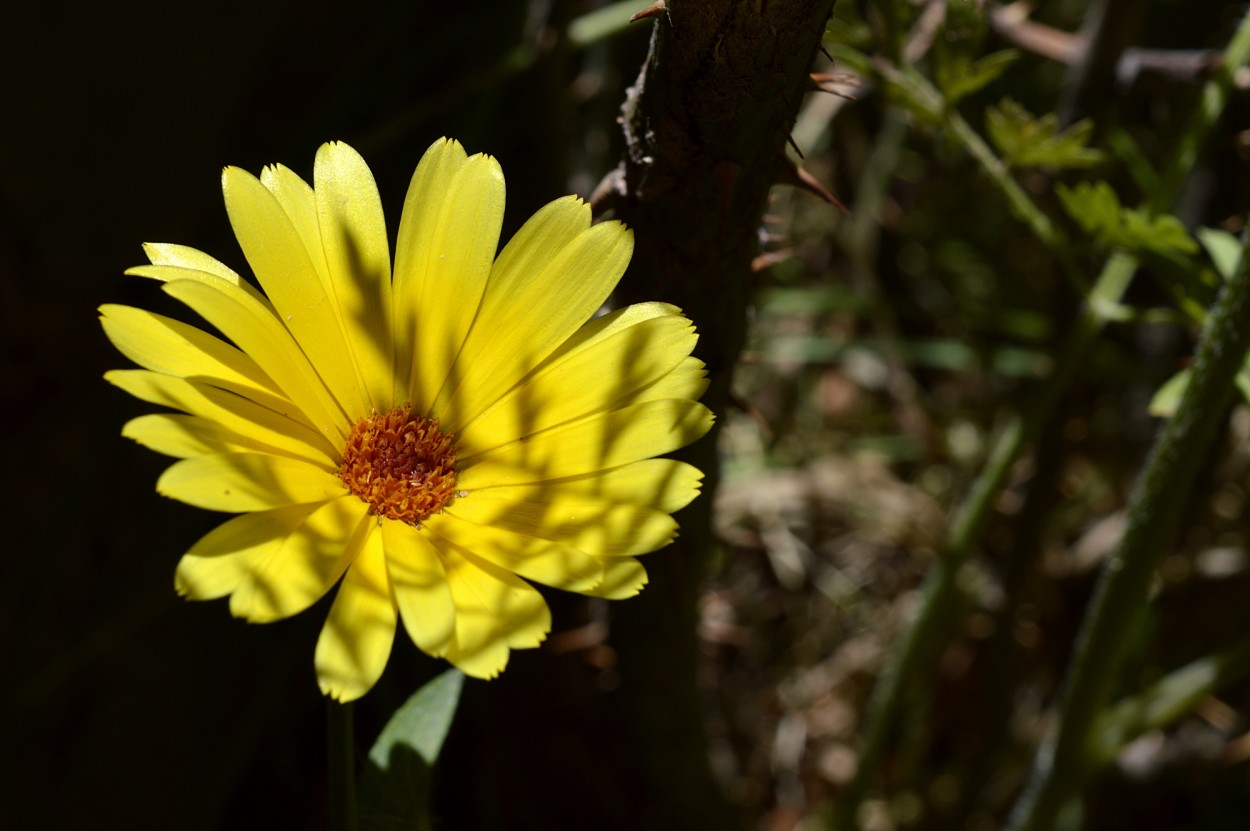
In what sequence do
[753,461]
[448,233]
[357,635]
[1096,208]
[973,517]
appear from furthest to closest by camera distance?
[753,461], [973,517], [1096,208], [448,233], [357,635]

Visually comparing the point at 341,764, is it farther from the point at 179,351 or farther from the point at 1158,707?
the point at 1158,707

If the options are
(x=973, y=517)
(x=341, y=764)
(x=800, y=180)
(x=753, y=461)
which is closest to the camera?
(x=341, y=764)

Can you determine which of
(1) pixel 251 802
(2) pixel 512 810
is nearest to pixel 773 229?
(2) pixel 512 810

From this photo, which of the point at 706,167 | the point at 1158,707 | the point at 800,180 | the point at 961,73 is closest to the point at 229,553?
the point at 706,167

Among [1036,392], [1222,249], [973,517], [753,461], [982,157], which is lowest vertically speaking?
[753,461]

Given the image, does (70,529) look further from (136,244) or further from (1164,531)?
(1164,531)

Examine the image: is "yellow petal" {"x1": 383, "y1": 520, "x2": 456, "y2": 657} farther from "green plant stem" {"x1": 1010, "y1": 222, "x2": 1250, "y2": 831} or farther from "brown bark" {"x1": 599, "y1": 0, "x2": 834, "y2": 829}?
"green plant stem" {"x1": 1010, "y1": 222, "x2": 1250, "y2": 831}

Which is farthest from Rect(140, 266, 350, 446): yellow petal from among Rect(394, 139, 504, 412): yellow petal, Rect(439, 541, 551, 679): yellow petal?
Rect(439, 541, 551, 679): yellow petal
